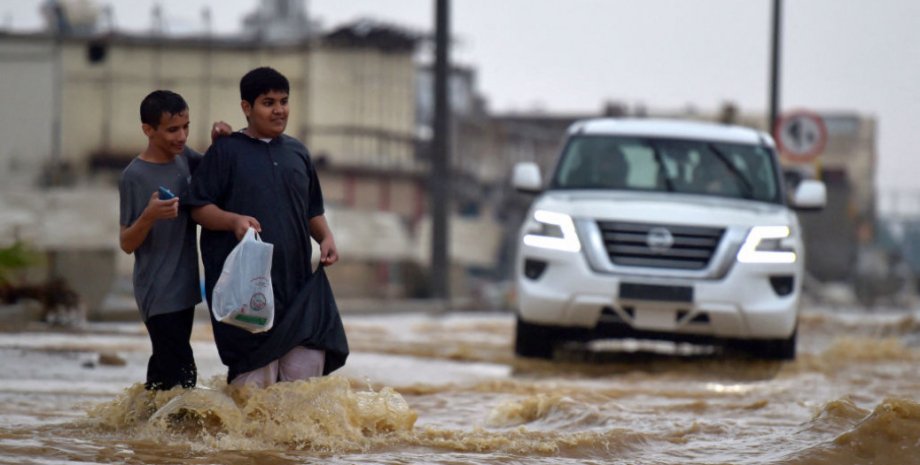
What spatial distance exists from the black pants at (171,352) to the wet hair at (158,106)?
2.41 feet

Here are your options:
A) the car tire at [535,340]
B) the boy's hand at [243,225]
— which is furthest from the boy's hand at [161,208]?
the car tire at [535,340]

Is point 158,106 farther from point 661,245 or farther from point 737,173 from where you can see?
point 737,173

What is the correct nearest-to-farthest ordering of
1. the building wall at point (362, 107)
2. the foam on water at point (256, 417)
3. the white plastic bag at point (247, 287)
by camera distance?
the white plastic bag at point (247, 287) < the foam on water at point (256, 417) < the building wall at point (362, 107)

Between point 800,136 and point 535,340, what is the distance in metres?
10.9

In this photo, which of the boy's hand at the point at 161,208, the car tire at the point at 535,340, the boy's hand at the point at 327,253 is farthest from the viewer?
the car tire at the point at 535,340

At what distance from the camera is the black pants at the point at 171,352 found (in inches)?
271

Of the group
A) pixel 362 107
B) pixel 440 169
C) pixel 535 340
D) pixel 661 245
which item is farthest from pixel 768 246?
pixel 362 107

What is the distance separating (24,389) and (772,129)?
68.4 feet

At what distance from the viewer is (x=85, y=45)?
51.3m

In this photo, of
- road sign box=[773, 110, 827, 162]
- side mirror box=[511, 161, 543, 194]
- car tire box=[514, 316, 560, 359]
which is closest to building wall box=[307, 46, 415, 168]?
road sign box=[773, 110, 827, 162]

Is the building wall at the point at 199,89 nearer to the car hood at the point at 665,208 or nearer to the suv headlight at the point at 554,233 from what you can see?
the car hood at the point at 665,208

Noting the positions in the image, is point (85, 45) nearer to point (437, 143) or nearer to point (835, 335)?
point (437, 143)

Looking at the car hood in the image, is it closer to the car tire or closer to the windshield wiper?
the windshield wiper

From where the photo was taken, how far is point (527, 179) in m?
13.1
